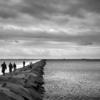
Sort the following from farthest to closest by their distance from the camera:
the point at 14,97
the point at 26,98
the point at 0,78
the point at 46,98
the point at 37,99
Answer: the point at 46,98
the point at 0,78
the point at 37,99
the point at 26,98
the point at 14,97

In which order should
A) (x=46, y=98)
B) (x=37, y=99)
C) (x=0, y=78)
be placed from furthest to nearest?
1. (x=46, y=98)
2. (x=0, y=78)
3. (x=37, y=99)

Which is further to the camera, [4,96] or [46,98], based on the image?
[46,98]

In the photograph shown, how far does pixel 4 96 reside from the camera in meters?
9.51

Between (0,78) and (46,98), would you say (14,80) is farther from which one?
(46,98)

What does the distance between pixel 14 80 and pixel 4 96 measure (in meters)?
5.06

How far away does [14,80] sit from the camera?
14547 mm

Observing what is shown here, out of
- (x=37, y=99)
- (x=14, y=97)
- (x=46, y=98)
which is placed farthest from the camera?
(x=46, y=98)

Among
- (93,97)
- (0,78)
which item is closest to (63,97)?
(93,97)

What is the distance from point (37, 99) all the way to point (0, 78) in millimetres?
3200

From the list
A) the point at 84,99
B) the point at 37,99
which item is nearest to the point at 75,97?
the point at 84,99

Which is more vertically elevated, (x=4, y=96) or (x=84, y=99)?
(x=4, y=96)

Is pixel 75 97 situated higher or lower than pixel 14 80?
lower

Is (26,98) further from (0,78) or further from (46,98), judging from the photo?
(46,98)

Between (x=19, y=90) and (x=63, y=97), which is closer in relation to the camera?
(x=19, y=90)
